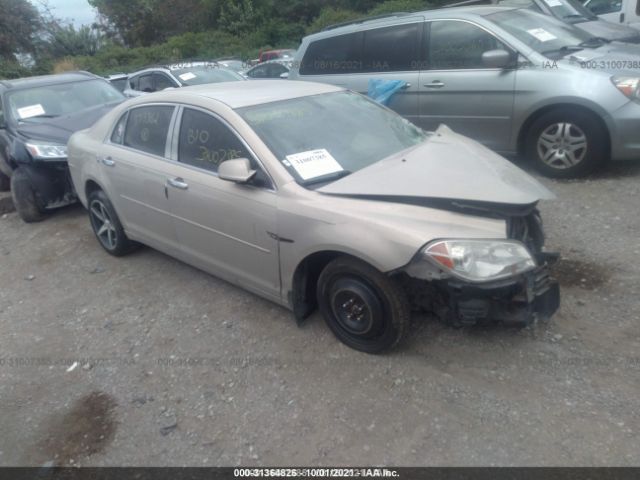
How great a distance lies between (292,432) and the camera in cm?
284

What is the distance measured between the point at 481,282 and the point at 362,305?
0.73 metres

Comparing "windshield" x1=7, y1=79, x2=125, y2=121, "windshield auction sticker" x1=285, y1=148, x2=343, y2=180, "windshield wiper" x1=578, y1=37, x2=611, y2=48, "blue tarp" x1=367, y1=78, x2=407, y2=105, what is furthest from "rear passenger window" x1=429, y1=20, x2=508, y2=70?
"windshield" x1=7, y1=79, x2=125, y2=121

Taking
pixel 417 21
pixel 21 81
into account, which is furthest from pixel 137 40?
pixel 417 21

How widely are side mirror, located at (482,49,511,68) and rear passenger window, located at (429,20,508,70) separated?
0.63 feet

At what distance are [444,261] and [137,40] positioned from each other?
4007 cm

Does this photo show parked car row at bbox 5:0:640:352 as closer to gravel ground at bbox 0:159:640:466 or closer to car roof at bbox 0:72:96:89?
gravel ground at bbox 0:159:640:466

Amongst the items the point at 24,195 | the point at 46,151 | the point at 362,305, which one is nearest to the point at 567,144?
the point at 362,305

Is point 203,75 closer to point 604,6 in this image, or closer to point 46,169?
point 46,169

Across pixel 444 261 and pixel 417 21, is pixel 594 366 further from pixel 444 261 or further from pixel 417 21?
pixel 417 21

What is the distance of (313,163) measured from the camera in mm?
3434

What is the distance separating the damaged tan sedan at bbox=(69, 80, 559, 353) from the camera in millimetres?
2873

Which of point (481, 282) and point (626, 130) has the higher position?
point (626, 130)

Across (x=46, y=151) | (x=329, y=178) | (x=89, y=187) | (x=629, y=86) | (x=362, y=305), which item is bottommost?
(x=362, y=305)

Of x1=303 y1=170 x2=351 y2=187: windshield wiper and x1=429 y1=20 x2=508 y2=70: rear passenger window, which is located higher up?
x1=429 y1=20 x2=508 y2=70: rear passenger window
